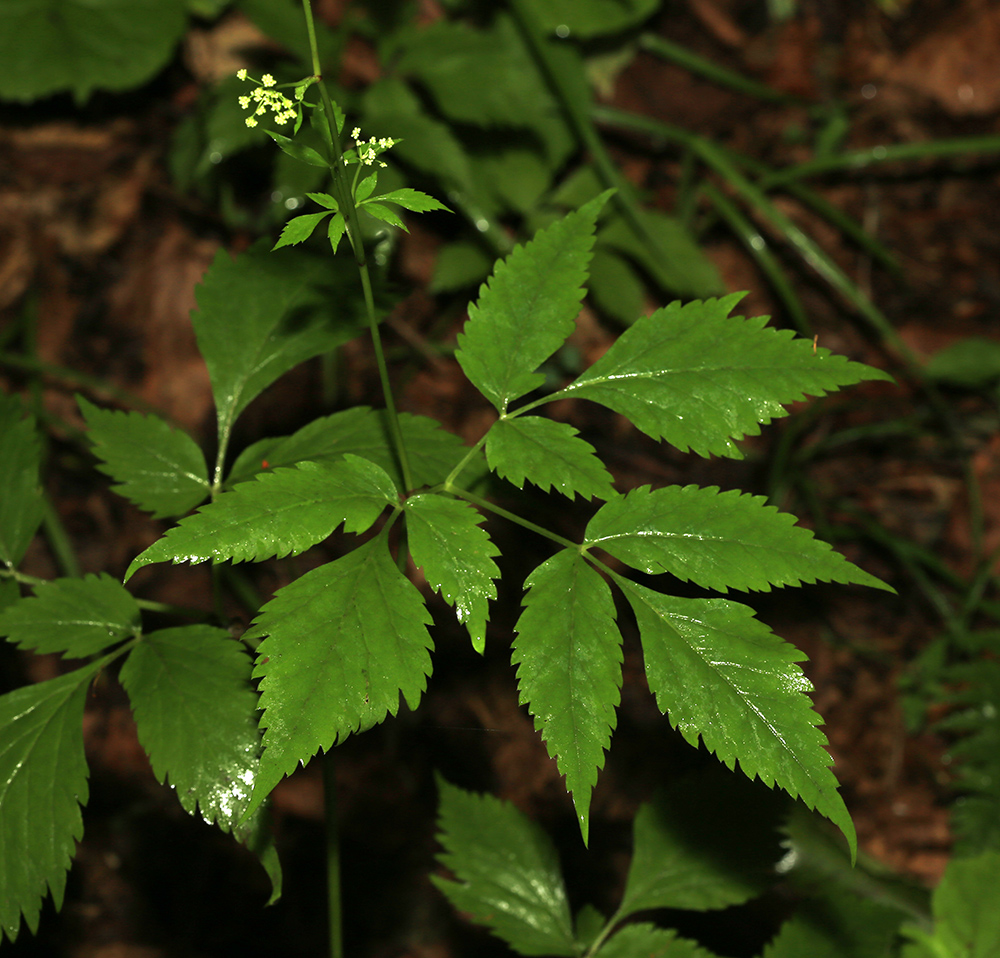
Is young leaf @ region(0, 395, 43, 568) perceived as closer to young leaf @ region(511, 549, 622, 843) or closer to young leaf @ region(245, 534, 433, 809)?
young leaf @ region(245, 534, 433, 809)

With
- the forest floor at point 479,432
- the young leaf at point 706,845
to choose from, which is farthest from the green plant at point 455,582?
the forest floor at point 479,432

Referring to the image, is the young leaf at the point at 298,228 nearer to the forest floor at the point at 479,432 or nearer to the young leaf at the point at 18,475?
the young leaf at the point at 18,475

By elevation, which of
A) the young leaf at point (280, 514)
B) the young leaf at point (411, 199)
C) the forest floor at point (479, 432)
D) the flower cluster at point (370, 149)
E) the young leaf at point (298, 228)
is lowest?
the forest floor at point (479, 432)

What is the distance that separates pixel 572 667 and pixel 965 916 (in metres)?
1.10

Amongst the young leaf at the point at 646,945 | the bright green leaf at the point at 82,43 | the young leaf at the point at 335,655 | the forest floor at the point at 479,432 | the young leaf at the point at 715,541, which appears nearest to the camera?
the young leaf at the point at 335,655

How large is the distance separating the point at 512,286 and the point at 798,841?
1563 millimetres

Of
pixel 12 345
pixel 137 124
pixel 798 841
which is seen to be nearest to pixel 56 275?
pixel 12 345

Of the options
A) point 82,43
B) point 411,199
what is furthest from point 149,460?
point 82,43

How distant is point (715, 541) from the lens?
46.1 inches

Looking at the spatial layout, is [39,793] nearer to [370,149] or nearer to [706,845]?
[370,149]

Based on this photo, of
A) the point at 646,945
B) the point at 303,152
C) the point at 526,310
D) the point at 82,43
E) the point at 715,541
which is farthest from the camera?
the point at 82,43

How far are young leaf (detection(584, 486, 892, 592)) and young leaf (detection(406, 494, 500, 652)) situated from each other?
6.9 inches

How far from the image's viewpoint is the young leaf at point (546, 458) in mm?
1188

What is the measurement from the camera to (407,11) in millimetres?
2838
